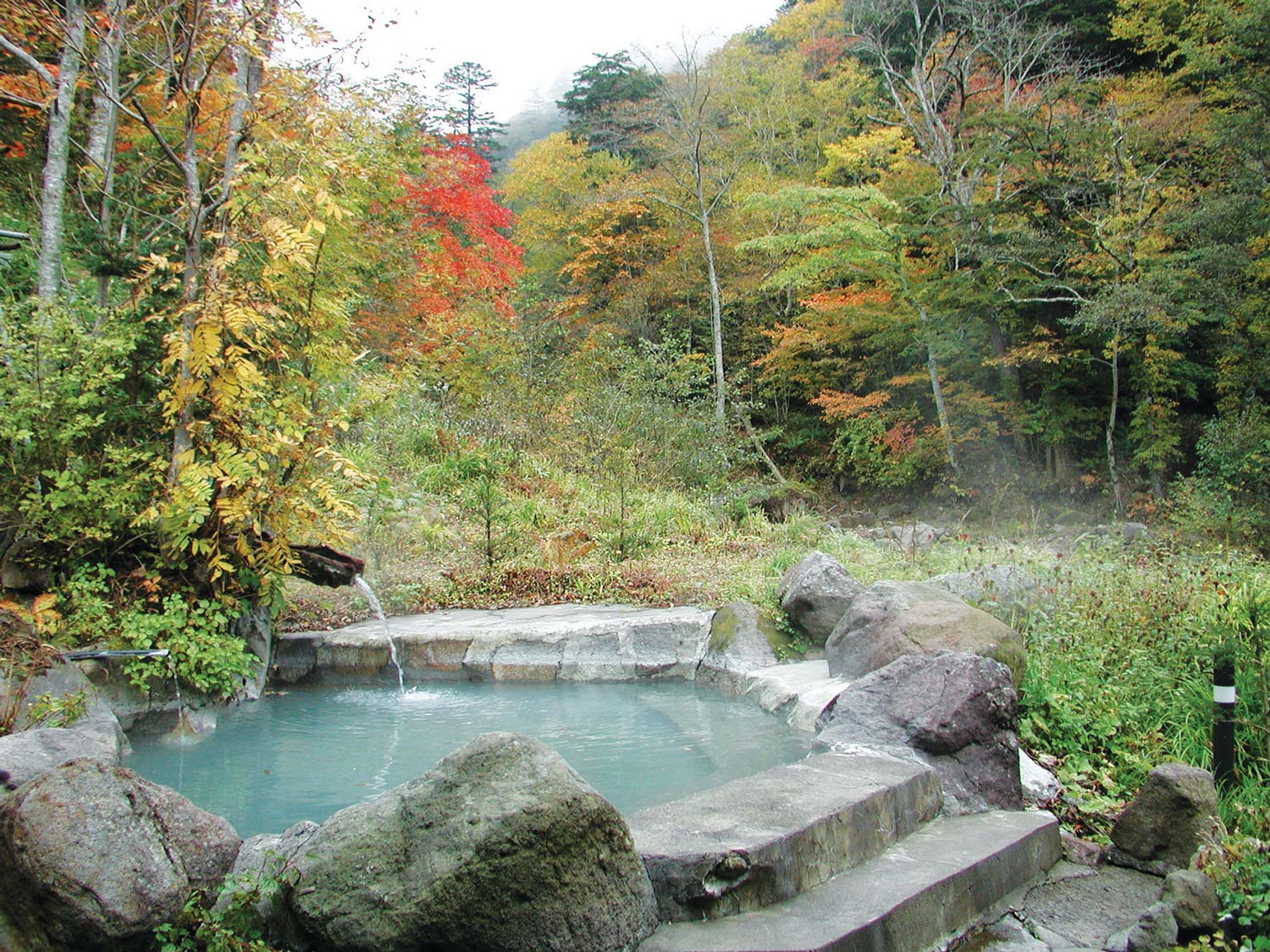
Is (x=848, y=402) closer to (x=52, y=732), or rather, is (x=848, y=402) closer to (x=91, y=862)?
(x=52, y=732)

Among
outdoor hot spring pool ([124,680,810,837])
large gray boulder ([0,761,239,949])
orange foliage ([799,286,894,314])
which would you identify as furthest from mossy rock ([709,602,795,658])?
orange foliage ([799,286,894,314])

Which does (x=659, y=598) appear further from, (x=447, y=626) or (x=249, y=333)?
(x=249, y=333)

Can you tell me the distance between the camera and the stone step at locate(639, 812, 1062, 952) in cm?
249

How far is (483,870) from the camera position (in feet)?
7.78

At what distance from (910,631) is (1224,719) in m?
1.66

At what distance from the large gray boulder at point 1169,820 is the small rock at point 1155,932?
638 mm

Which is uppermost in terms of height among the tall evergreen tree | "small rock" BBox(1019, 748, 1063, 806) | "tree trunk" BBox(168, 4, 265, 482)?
the tall evergreen tree

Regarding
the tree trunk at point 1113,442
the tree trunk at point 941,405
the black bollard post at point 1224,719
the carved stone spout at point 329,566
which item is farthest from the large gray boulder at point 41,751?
the tree trunk at point 941,405

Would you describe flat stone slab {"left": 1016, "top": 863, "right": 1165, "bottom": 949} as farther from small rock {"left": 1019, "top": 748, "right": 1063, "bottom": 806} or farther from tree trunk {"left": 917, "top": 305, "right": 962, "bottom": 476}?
tree trunk {"left": 917, "top": 305, "right": 962, "bottom": 476}

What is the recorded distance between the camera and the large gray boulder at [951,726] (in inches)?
150

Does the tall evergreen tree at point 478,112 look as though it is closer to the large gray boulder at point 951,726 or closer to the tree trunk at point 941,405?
the tree trunk at point 941,405

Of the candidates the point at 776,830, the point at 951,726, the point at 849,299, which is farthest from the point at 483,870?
the point at 849,299

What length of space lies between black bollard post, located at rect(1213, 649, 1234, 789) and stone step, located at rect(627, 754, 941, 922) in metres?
1.29

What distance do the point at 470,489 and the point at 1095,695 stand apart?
26.4 feet
